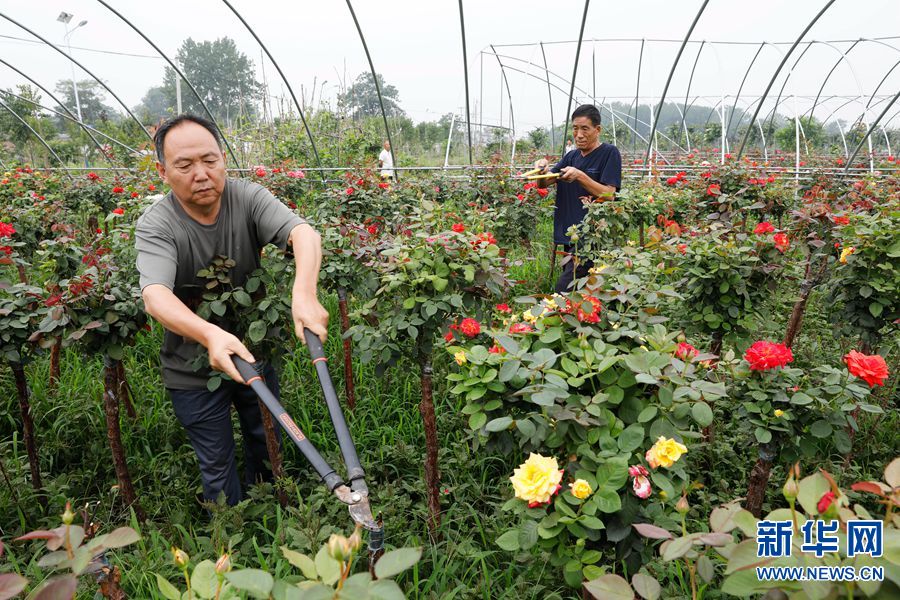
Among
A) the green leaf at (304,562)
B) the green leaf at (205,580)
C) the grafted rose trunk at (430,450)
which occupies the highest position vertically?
the green leaf at (304,562)

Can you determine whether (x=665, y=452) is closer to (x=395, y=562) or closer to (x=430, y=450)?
(x=395, y=562)

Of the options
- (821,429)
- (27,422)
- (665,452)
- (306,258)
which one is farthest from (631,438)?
(27,422)

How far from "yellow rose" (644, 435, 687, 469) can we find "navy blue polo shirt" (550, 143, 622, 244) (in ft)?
7.38

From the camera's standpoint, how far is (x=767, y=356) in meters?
1.40

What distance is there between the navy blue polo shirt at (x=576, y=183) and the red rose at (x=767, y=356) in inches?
71.8

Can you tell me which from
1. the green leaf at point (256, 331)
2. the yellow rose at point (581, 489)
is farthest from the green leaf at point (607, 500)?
the green leaf at point (256, 331)

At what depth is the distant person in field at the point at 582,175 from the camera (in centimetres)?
316

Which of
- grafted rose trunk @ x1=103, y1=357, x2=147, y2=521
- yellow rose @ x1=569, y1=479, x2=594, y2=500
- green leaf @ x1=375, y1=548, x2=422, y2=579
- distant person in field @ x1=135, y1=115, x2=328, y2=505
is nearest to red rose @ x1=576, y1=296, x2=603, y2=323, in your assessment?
yellow rose @ x1=569, y1=479, x2=594, y2=500

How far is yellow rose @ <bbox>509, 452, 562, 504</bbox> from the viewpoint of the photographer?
98cm

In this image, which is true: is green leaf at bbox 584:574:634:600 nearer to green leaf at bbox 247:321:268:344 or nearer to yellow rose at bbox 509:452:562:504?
yellow rose at bbox 509:452:562:504

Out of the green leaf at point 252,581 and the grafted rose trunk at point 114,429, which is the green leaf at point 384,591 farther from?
the grafted rose trunk at point 114,429

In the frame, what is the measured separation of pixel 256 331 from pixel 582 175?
2165 mm

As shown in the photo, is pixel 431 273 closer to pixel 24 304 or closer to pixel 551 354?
pixel 551 354

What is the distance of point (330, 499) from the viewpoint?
6.06ft
